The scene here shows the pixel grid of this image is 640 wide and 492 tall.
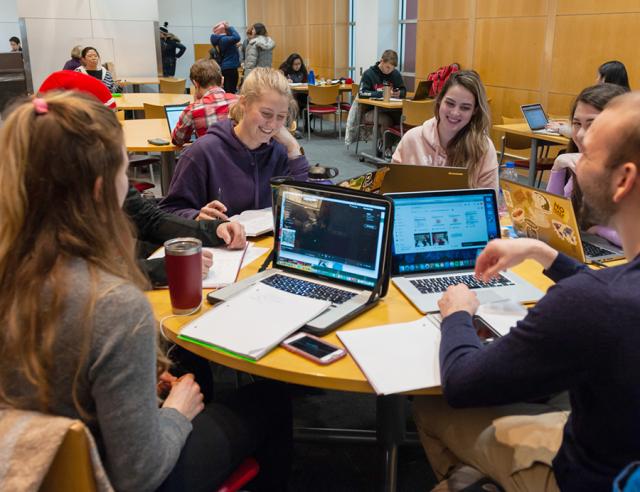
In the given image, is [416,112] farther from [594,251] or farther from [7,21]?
[7,21]

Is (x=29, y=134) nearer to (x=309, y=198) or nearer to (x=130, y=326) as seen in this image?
(x=130, y=326)

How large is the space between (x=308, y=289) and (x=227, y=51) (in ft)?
26.3

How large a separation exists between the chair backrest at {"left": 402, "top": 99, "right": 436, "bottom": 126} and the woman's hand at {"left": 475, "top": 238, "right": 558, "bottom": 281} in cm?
450

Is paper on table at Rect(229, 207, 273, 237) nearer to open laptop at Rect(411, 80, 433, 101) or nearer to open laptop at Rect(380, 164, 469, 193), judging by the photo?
open laptop at Rect(380, 164, 469, 193)

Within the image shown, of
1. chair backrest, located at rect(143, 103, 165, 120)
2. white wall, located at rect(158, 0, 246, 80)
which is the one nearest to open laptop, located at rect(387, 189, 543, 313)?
chair backrest, located at rect(143, 103, 165, 120)

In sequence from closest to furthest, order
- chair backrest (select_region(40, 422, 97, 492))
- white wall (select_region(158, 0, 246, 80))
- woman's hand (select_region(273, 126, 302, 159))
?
chair backrest (select_region(40, 422, 97, 492)) < woman's hand (select_region(273, 126, 302, 159)) < white wall (select_region(158, 0, 246, 80))

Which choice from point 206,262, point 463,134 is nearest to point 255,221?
point 206,262

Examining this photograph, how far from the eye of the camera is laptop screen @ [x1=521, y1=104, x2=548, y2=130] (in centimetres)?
504

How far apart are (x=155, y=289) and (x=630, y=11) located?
17.8 ft

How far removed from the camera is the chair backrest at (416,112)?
589cm

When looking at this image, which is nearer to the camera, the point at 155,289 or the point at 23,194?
the point at 23,194

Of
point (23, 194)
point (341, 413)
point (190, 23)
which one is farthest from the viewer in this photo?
point (190, 23)

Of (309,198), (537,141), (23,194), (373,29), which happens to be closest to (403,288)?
(309,198)

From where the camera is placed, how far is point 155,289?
1691 mm
